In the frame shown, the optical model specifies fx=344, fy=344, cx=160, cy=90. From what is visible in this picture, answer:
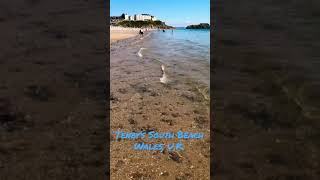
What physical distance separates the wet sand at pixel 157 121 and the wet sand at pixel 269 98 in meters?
0.33

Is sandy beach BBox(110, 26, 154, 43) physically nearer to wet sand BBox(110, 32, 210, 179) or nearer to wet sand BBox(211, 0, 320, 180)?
wet sand BBox(211, 0, 320, 180)

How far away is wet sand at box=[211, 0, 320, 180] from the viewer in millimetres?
5434

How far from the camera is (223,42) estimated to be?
47.6ft

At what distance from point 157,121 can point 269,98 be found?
2.76 metres

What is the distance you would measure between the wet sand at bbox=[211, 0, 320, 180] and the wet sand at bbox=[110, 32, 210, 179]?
33 cm

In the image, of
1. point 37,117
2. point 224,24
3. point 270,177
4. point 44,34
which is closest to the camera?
point 270,177

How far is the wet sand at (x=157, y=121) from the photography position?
16.8 ft

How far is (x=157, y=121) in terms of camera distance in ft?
23.7

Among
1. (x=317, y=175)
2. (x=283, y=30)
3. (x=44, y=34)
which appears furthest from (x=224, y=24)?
(x=317, y=175)

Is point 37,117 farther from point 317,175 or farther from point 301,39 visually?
point 301,39

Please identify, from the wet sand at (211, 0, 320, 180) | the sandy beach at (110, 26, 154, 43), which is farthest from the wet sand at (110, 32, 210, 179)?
the sandy beach at (110, 26, 154, 43)

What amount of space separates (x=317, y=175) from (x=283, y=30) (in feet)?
31.1

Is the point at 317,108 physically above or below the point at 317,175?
above

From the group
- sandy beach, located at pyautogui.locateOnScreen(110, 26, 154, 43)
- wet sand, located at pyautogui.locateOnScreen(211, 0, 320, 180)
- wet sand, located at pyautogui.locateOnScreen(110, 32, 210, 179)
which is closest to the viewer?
wet sand, located at pyautogui.locateOnScreen(110, 32, 210, 179)
